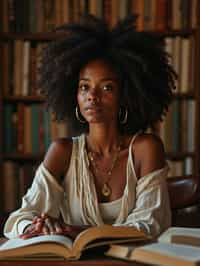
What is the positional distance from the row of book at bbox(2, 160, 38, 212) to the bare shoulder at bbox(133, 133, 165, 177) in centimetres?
120

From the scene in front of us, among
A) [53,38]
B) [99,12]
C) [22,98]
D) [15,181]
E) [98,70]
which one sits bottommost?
[15,181]

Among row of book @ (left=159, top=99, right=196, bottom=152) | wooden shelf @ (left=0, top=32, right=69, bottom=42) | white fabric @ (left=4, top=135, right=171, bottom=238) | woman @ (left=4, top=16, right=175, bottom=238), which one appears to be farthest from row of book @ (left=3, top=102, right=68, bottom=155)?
white fabric @ (left=4, top=135, right=171, bottom=238)

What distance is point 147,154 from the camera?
1700mm

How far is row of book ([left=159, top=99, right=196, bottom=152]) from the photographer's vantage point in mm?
2814

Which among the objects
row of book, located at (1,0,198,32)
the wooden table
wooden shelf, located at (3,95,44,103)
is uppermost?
row of book, located at (1,0,198,32)

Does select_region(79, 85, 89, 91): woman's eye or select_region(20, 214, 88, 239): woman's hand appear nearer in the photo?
select_region(20, 214, 88, 239): woman's hand

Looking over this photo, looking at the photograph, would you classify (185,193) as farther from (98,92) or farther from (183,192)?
(98,92)

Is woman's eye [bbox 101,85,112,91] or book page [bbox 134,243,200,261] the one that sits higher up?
woman's eye [bbox 101,85,112,91]

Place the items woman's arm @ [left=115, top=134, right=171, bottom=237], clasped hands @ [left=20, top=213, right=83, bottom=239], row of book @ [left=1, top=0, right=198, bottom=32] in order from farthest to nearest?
row of book @ [left=1, top=0, right=198, bottom=32] < woman's arm @ [left=115, top=134, right=171, bottom=237] < clasped hands @ [left=20, top=213, right=83, bottom=239]

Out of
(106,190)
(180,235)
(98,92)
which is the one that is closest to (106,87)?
(98,92)

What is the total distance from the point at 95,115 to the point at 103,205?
253 mm

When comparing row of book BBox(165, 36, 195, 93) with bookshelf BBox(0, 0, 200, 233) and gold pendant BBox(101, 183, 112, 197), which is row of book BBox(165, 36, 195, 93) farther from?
gold pendant BBox(101, 183, 112, 197)

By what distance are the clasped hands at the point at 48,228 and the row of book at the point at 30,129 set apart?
4.51ft

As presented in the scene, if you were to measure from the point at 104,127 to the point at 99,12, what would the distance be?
1.14 meters
